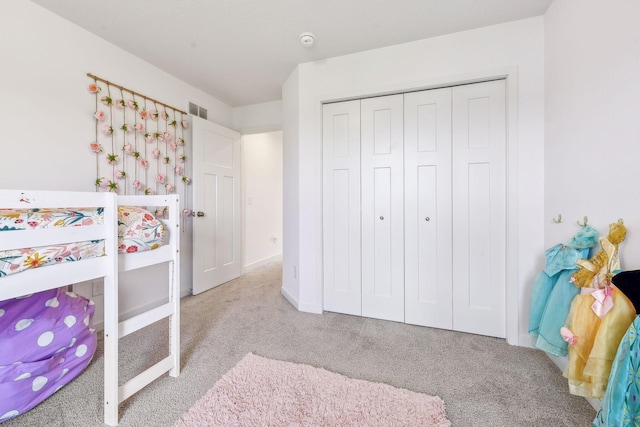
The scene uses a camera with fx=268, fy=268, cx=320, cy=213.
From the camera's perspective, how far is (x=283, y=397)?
4.55 feet

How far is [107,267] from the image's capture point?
125 centimetres

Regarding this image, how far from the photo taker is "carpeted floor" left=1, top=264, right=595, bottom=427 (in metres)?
1.29

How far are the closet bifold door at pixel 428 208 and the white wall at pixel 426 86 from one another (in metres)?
0.22

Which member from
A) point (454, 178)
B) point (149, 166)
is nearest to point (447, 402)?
point (454, 178)

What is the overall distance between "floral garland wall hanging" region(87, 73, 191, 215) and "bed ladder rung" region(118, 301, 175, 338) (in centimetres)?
133

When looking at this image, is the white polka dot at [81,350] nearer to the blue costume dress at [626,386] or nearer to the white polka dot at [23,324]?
the white polka dot at [23,324]

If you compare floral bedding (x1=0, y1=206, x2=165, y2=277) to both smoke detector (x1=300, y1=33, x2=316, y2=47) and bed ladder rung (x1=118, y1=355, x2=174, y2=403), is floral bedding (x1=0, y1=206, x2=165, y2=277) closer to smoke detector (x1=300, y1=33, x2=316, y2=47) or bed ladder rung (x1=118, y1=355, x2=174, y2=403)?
bed ladder rung (x1=118, y1=355, x2=174, y2=403)

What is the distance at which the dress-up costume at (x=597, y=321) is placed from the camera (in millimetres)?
1011

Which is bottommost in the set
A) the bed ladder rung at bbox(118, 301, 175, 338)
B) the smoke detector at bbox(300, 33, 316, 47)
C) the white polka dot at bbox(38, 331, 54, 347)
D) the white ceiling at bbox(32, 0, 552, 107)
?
the white polka dot at bbox(38, 331, 54, 347)

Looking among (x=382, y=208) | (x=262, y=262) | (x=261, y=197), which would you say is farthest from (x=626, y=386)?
(x=261, y=197)

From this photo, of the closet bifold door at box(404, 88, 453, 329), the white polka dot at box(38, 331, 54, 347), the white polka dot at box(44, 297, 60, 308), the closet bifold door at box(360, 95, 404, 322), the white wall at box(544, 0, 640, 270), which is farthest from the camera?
the closet bifold door at box(360, 95, 404, 322)

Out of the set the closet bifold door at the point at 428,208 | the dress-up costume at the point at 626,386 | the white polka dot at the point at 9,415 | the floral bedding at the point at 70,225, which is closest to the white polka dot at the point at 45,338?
the white polka dot at the point at 9,415

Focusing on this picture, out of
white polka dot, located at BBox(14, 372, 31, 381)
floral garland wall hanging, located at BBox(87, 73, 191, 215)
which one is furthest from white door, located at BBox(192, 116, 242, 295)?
white polka dot, located at BBox(14, 372, 31, 381)

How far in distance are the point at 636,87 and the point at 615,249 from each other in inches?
26.4
